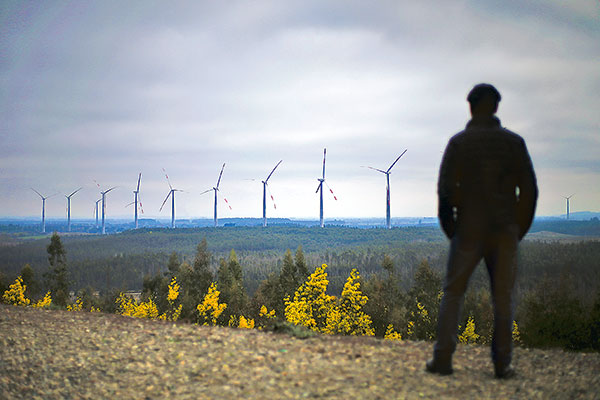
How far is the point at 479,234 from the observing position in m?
8.48

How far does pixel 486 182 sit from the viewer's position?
8.47 metres

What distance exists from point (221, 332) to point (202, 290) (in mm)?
99335

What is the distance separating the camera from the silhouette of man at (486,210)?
8469 mm

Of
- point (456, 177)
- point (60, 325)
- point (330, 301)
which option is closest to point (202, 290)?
point (330, 301)

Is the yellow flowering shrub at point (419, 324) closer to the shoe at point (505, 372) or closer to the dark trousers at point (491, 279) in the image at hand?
the shoe at point (505, 372)

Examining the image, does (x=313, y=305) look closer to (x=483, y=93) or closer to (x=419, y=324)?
(x=419, y=324)

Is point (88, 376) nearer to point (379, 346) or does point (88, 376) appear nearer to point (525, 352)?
point (379, 346)

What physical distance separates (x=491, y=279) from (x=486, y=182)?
5.53ft

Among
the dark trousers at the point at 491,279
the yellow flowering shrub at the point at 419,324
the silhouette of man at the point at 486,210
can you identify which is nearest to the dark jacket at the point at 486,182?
the silhouette of man at the point at 486,210

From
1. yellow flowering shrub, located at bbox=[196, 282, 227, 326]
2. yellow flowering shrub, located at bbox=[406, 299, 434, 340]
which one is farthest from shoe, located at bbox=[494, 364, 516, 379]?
yellow flowering shrub, located at bbox=[196, 282, 227, 326]

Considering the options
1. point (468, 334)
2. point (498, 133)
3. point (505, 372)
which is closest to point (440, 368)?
point (505, 372)

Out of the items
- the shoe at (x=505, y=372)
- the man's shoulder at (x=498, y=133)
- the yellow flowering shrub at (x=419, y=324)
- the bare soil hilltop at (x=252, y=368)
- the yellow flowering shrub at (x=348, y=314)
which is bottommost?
the yellow flowering shrub at (x=419, y=324)

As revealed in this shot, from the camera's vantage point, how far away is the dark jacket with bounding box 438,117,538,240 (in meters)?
8.46

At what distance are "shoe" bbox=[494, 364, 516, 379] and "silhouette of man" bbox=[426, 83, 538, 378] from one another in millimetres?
16
